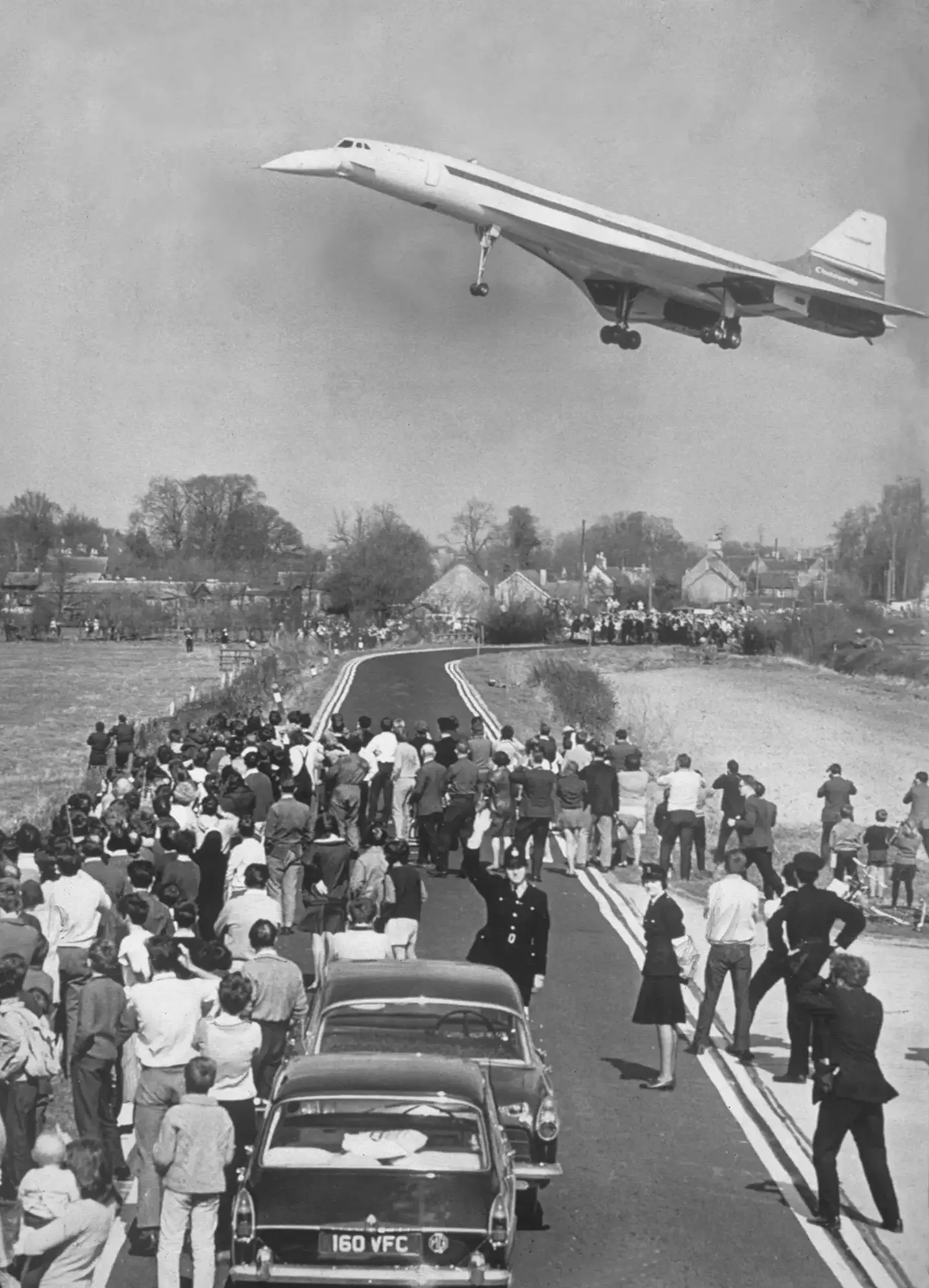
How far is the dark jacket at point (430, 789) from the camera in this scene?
22078 millimetres

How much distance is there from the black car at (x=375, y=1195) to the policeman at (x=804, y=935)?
5.01 m

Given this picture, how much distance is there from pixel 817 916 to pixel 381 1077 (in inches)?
208

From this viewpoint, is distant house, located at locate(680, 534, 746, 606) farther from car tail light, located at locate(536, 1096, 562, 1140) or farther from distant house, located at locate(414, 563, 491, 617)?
car tail light, located at locate(536, 1096, 562, 1140)

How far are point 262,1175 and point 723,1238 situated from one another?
3181 millimetres

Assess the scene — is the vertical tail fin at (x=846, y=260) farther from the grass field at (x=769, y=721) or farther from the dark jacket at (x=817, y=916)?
the dark jacket at (x=817, y=916)

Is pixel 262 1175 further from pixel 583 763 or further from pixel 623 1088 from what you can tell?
pixel 583 763

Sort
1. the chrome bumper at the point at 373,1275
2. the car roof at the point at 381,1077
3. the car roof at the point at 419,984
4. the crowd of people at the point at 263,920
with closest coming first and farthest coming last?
the chrome bumper at the point at 373,1275, the car roof at the point at 381,1077, the crowd of people at the point at 263,920, the car roof at the point at 419,984

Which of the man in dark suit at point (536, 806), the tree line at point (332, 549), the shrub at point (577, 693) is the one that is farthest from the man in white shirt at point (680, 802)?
the tree line at point (332, 549)

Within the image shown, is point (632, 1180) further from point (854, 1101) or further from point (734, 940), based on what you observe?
point (734, 940)

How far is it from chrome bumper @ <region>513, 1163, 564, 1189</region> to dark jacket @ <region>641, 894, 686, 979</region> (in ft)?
10.8

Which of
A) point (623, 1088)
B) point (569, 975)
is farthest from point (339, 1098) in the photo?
point (569, 975)

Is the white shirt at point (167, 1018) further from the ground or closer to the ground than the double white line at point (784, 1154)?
further from the ground

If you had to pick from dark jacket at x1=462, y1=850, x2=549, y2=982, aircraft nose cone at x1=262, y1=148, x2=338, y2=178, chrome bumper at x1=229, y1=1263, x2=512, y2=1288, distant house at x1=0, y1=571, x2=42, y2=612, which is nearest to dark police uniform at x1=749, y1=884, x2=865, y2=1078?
dark jacket at x1=462, y1=850, x2=549, y2=982

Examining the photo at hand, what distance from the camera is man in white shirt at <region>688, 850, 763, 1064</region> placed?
14.3 metres
